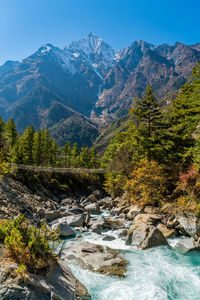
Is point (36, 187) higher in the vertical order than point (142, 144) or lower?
lower

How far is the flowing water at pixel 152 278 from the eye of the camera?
22.6 ft

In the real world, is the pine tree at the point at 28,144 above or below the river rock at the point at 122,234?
above

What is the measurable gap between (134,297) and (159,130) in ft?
50.6

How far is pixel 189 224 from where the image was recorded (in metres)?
11.7

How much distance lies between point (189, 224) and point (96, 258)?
6.57m

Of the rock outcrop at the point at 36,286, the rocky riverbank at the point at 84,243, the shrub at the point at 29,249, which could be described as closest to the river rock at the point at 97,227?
the rocky riverbank at the point at 84,243

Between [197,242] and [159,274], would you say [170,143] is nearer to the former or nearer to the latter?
[197,242]

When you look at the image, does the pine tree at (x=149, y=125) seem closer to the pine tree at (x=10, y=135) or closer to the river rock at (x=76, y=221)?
the river rock at (x=76, y=221)

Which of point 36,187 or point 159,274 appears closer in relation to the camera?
point 159,274

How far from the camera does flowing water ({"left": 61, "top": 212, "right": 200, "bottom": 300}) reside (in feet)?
22.6

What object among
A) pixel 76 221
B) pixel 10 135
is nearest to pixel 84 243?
pixel 76 221

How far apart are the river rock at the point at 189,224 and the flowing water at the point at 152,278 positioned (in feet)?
4.77

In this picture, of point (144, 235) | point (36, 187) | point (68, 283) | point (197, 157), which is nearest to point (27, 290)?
point (68, 283)

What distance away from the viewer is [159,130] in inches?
754
